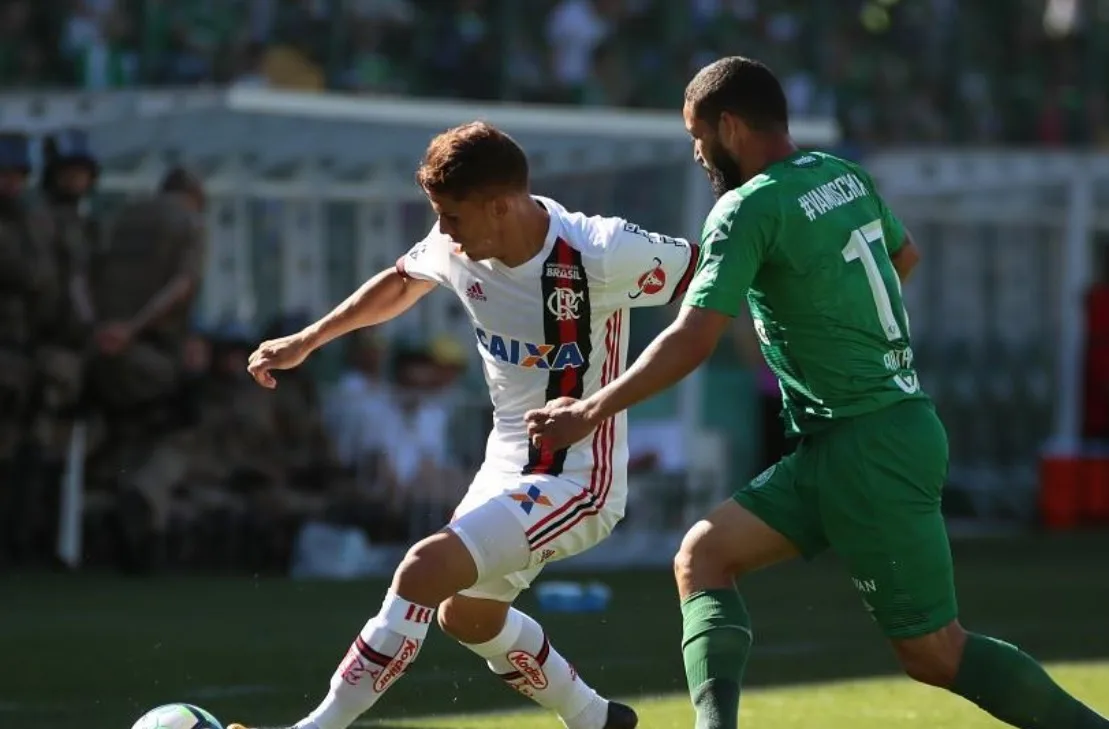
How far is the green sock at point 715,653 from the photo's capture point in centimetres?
588

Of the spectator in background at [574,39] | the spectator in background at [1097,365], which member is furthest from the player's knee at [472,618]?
the spectator in background at [1097,365]

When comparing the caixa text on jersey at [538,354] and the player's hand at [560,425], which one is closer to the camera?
the player's hand at [560,425]

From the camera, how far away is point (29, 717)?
767 centimetres

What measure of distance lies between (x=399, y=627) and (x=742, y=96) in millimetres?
1730

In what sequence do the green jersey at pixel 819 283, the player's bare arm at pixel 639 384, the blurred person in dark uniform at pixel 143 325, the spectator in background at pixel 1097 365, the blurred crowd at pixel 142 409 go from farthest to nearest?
the spectator in background at pixel 1097 365 < the blurred person in dark uniform at pixel 143 325 < the blurred crowd at pixel 142 409 < the green jersey at pixel 819 283 < the player's bare arm at pixel 639 384

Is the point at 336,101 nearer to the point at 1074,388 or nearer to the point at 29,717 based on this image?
the point at 29,717

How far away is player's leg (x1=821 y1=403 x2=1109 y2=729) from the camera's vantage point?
5.92 m

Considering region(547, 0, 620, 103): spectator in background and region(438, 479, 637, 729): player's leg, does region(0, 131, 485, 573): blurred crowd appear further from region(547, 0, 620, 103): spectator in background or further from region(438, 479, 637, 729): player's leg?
region(438, 479, 637, 729): player's leg

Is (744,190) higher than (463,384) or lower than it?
higher

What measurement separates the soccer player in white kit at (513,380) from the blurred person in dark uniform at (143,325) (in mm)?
6636

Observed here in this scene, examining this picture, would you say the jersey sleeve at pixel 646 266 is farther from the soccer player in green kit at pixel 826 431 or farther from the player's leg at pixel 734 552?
the player's leg at pixel 734 552

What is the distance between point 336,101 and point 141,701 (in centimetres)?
686

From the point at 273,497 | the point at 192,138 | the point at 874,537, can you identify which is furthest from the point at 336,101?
the point at 874,537

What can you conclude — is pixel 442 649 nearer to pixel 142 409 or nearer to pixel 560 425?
pixel 142 409
